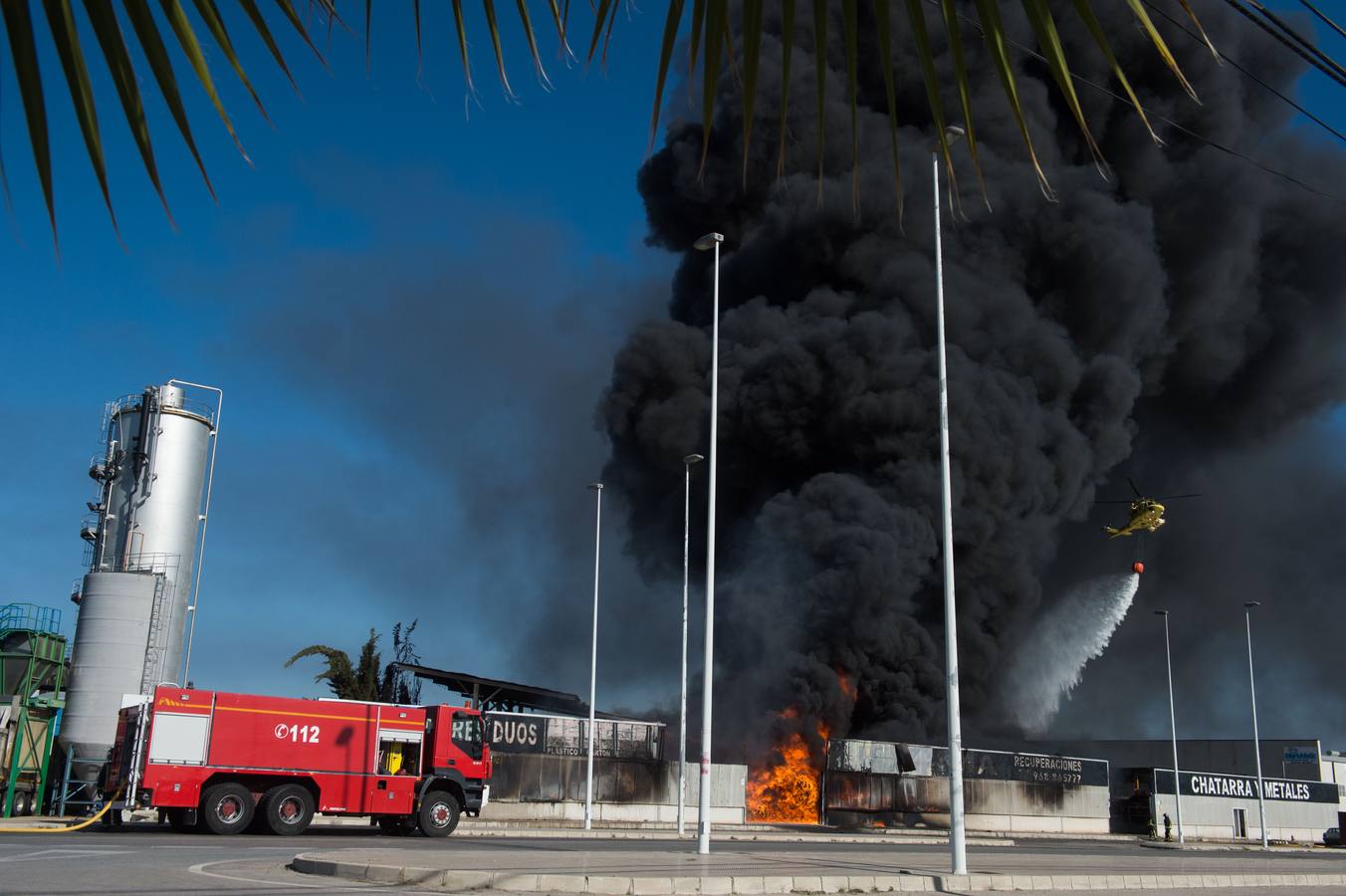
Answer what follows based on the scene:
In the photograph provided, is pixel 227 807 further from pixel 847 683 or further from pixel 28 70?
pixel 847 683

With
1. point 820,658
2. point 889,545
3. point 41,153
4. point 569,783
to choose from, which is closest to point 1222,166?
point 889,545

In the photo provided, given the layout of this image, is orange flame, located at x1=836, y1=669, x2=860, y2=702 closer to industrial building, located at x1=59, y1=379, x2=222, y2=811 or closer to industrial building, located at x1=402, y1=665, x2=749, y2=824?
industrial building, located at x1=402, y1=665, x2=749, y2=824

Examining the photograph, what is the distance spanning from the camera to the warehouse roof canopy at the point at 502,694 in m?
43.3

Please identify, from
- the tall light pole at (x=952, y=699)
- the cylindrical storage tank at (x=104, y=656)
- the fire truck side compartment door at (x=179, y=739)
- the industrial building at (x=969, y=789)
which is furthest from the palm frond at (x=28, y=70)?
the industrial building at (x=969, y=789)

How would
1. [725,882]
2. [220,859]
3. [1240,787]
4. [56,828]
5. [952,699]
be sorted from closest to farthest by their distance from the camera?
[725,882] < [220,859] < [952,699] < [56,828] < [1240,787]

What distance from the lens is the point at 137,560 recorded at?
1371 inches

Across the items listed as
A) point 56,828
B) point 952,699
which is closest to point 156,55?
point 952,699

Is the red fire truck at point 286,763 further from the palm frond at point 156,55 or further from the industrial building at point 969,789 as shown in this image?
the palm frond at point 156,55

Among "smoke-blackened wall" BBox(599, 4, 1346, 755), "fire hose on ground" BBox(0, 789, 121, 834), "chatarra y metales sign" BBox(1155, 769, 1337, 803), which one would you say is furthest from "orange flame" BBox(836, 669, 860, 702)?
"fire hose on ground" BBox(0, 789, 121, 834)

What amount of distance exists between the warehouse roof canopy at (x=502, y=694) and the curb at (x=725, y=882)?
28323 mm

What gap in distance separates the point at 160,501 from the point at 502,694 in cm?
1703

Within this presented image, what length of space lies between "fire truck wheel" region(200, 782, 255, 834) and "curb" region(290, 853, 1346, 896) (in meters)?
8.20

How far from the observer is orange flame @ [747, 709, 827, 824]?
138 feet

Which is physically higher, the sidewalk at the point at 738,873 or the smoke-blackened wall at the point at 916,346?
the smoke-blackened wall at the point at 916,346
